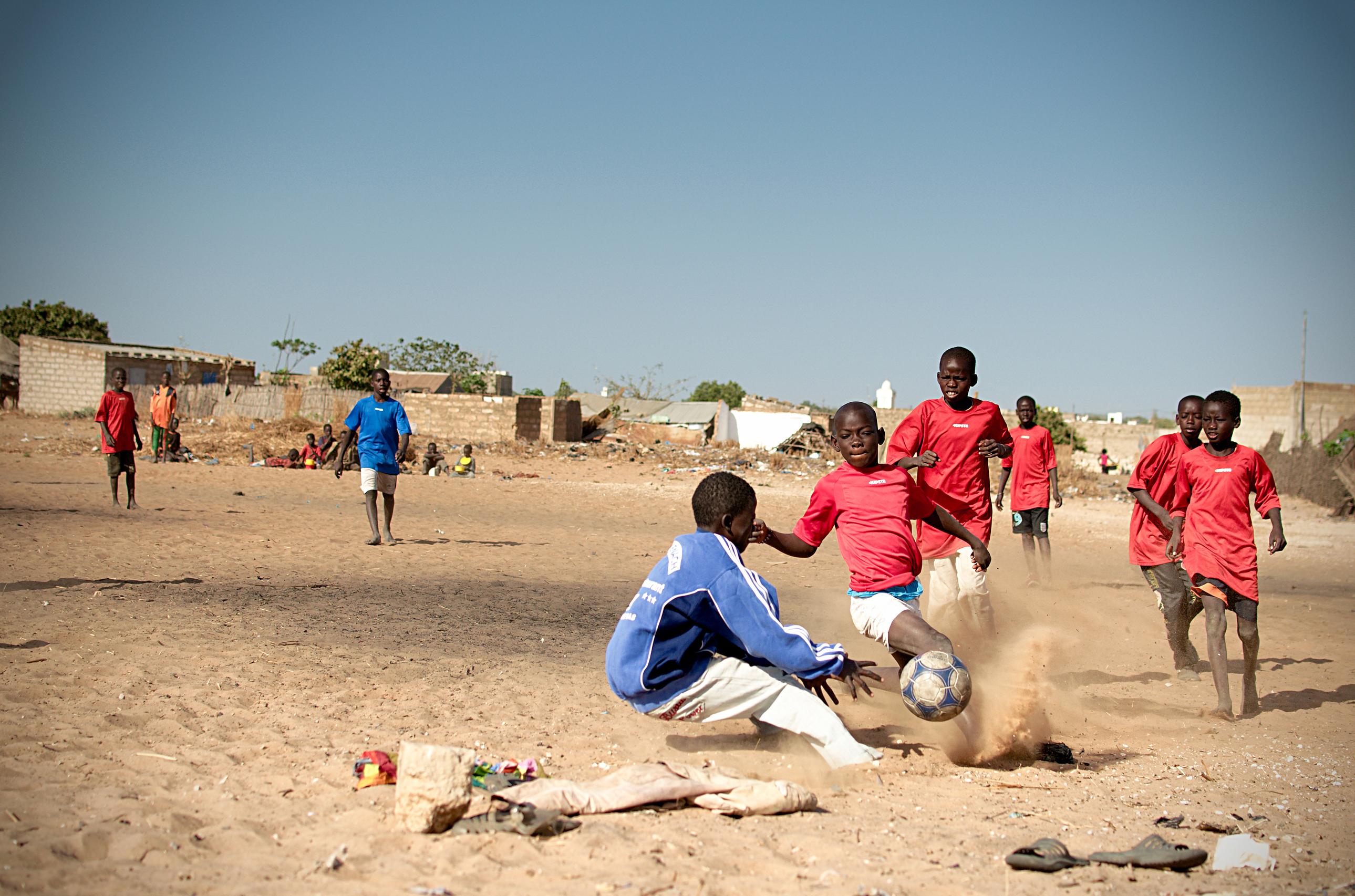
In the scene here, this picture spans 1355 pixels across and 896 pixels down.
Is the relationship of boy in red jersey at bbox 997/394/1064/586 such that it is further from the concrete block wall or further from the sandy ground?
the concrete block wall

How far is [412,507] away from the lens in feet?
50.2

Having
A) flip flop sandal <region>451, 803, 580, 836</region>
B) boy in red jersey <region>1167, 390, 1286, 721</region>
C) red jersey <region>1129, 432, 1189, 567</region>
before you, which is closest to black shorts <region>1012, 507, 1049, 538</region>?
red jersey <region>1129, 432, 1189, 567</region>

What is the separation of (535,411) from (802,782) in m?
24.8

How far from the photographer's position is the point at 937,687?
4105 millimetres

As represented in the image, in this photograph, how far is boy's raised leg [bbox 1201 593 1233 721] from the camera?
5.68 metres

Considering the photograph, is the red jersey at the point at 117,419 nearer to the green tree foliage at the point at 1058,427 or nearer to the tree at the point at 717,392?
the green tree foliage at the point at 1058,427

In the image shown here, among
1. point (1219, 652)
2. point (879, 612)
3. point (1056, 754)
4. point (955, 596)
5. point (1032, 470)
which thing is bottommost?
point (1056, 754)

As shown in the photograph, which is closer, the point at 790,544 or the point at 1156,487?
the point at 790,544

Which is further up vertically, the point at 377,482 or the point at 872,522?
the point at 872,522

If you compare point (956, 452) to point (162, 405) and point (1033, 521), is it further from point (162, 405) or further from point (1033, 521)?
point (162, 405)

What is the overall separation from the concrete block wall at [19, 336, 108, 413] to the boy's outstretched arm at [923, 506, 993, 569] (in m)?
38.7

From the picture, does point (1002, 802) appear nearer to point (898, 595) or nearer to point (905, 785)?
point (905, 785)

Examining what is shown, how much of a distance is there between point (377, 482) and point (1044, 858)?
29.2 ft

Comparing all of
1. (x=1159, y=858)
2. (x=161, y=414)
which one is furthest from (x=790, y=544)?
(x=161, y=414)
